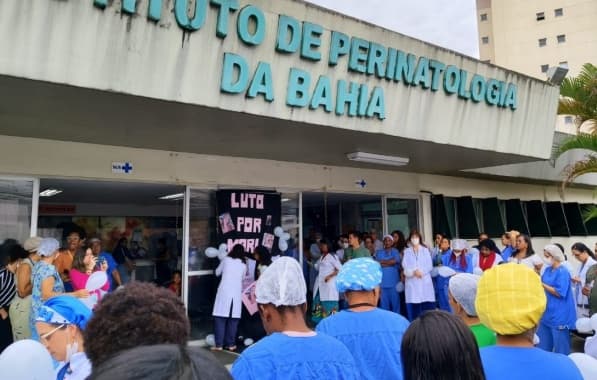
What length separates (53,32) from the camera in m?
3.54

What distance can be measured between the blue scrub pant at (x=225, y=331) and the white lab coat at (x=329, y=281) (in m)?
1.81

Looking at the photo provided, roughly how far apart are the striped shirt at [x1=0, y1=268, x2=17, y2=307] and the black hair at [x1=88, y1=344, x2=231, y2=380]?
470 centimetres

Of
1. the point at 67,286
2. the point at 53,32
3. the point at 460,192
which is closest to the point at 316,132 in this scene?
the point at 53,32

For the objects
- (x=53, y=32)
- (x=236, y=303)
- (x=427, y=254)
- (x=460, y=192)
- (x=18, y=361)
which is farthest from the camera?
(x=460, y=192)

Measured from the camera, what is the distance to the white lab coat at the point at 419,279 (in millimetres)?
7766

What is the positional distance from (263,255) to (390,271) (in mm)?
2593

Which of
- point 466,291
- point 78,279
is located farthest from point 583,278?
point 78,279

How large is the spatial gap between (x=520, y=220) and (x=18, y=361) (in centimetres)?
1236

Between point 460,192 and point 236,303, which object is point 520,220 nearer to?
point 460,192

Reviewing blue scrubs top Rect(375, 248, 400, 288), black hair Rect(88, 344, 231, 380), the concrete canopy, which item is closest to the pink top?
the concrete canopy

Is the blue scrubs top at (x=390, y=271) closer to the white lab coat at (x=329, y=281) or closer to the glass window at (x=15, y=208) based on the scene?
the white lab coat at (x=329, y=281)

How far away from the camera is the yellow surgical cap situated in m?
1.84

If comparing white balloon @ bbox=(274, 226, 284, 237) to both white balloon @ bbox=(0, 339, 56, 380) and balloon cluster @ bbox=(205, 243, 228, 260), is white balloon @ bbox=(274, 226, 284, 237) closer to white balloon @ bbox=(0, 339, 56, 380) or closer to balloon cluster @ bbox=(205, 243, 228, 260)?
balloon cluster @ bbox=(205, 243, 228, 260)

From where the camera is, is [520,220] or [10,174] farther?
[520,220]
